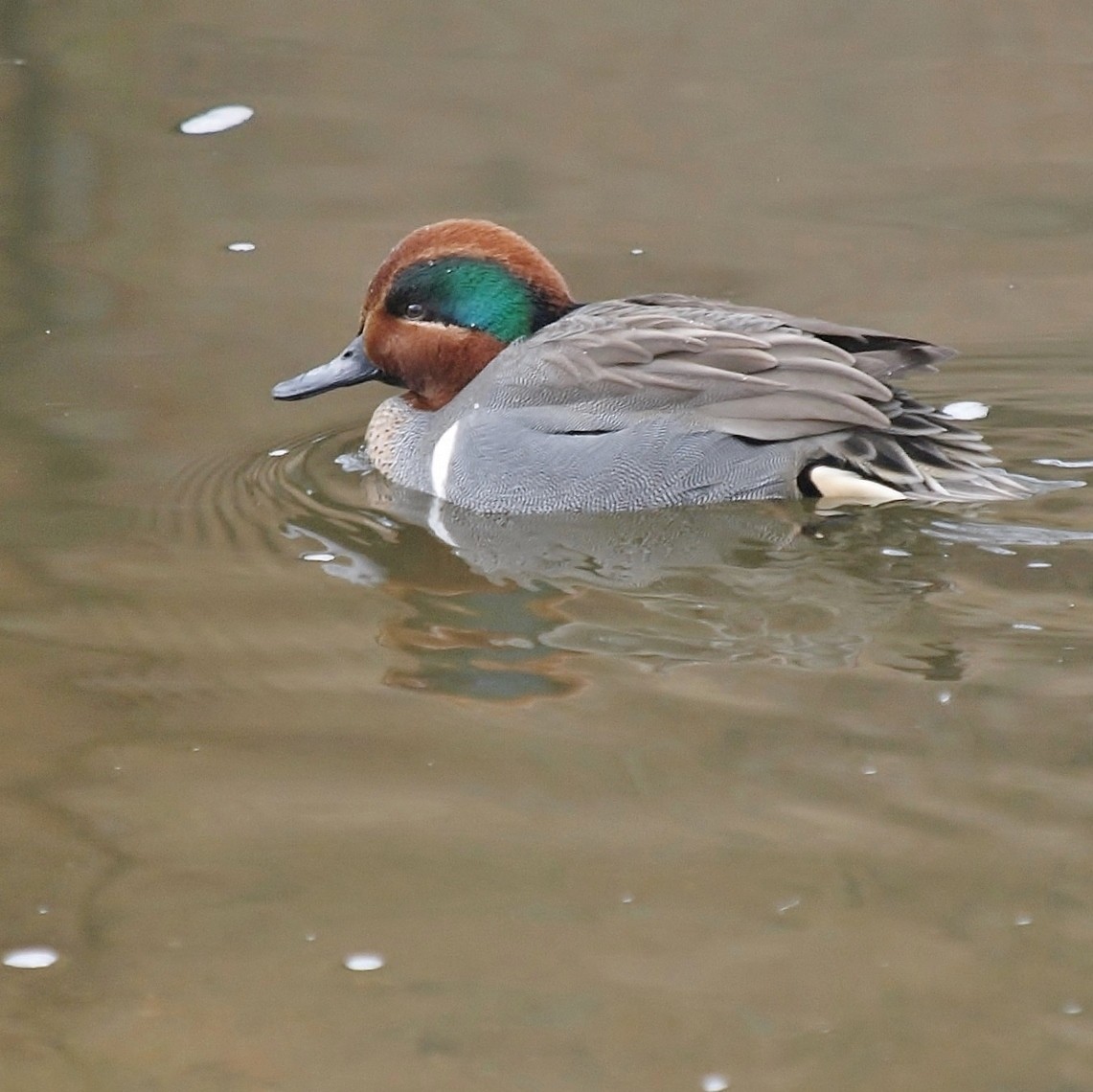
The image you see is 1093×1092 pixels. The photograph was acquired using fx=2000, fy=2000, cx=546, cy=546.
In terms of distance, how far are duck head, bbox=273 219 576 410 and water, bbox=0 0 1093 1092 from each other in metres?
0.41

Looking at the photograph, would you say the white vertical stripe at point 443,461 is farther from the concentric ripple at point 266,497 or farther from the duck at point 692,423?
the concentric ripple at point 266,497

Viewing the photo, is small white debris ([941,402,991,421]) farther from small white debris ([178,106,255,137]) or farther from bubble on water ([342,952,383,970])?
small white debris ([178,106,255,137])

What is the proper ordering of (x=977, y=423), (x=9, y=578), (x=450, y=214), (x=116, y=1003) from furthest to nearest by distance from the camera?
(x=450, y=214) < (x=977, y=423) < (x=9, y=578) < (x=116, y=1003)

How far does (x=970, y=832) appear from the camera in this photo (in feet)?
13.8

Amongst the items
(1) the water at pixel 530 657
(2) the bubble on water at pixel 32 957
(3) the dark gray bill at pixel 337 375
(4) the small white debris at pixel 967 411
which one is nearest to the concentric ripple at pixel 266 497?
(1) the water at pixel 530 657

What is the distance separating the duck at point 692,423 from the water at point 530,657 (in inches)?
4.6

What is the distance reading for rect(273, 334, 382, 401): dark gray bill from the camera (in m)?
6.77

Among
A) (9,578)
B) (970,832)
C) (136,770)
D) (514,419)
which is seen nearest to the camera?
(970,832)

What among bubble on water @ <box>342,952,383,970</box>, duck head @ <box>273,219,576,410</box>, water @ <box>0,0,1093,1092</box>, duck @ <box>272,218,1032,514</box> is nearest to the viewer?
water @ <box>0,0,1093,1092</box>

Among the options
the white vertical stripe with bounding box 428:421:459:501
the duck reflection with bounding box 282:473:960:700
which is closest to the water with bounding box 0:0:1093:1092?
the duck reflection with bounding box 282:473:960:700

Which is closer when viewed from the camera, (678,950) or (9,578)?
(678,950)

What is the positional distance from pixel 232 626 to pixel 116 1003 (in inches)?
69.7

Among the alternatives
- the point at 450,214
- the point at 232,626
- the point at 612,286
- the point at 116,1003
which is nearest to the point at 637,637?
the point at 232,626

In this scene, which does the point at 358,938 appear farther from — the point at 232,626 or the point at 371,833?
the point at 232,626
